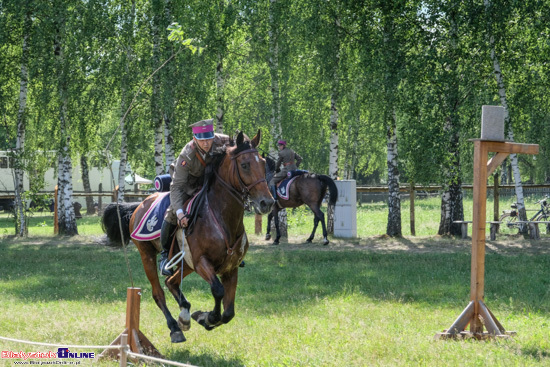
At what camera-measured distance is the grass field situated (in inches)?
286

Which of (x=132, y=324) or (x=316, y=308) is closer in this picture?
(x=132, y=324)

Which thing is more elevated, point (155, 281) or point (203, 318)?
point (155, 281)

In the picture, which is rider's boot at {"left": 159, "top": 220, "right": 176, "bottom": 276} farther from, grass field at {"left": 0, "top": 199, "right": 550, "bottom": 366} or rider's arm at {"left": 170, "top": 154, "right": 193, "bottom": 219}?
grass field at {"left": 0, "top": 199, "right": 550, "bottom": 366}

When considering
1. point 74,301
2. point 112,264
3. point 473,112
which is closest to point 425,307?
point 74,301

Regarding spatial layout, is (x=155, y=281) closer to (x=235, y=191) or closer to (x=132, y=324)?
(x=132, y=324)

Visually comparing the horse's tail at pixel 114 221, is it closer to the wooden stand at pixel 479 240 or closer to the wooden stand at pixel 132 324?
the wooden stand at pixel 132 324

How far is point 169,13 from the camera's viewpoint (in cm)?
2092

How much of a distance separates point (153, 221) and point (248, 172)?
185 cm

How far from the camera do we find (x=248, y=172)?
7508 millimetres

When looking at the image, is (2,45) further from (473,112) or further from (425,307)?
(425,307)

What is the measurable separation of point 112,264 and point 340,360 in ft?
33.0

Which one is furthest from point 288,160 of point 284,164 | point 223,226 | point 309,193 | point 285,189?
point 223,226

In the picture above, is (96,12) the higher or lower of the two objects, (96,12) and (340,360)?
the higher

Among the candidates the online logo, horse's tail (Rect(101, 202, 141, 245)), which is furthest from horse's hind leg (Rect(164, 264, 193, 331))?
horse's tail (Rect(101, 202, 141, 245))
